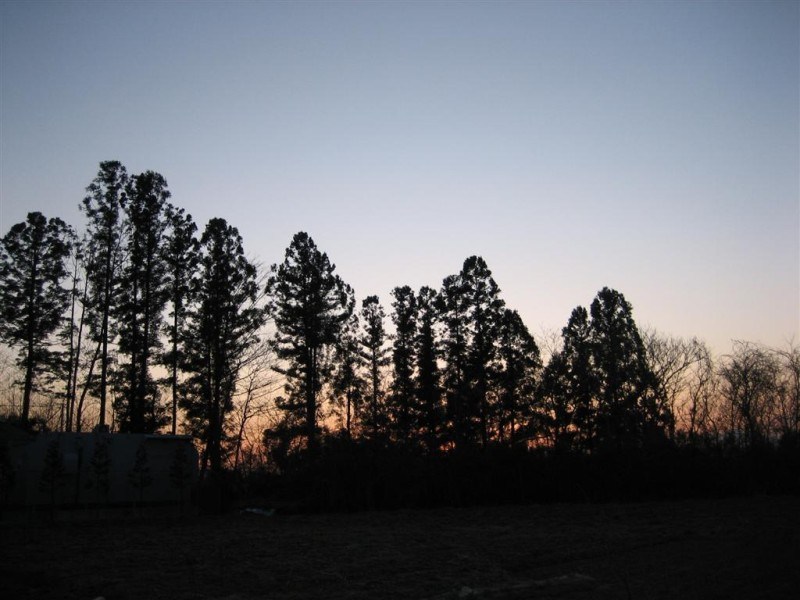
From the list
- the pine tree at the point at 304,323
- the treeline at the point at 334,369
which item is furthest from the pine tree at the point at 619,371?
the pine tree at the point at 304,323

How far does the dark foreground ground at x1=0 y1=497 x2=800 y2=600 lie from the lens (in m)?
8.34

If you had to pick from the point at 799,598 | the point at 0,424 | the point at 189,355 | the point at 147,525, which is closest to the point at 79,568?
the point at 147,525

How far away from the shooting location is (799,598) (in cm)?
716

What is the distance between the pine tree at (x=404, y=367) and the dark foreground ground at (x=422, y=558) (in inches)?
641

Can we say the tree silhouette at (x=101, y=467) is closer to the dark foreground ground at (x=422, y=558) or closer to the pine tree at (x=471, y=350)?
the dark foreground ground at (x=422, y=558)

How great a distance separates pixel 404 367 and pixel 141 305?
14.8 metres

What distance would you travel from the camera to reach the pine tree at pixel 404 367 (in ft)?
113

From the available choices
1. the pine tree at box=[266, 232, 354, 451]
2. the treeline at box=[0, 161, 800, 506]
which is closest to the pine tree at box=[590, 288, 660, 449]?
the treeline at box=[0, 161, 800, 506]

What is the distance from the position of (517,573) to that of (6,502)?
714 inches

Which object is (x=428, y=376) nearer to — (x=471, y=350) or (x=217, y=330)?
(x=471, y=350)

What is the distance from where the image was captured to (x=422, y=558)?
11.1 m

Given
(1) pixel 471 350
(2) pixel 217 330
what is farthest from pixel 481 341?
(2) pixel 217 330

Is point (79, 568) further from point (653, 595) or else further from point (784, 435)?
point (784, 435)

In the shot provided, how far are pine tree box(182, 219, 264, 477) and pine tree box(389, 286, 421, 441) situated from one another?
31.2 feet
